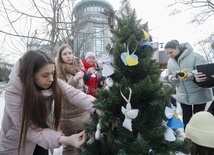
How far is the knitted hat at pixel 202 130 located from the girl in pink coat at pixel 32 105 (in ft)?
2.30

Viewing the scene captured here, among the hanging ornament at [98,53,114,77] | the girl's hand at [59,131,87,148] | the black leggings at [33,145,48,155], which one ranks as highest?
the hanging ornament at [98,53,114,77]

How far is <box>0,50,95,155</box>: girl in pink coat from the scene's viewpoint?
1239 millimetres

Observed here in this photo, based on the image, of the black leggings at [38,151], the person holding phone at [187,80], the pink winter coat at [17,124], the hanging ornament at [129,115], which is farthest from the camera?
the person holding phone at [187,80]

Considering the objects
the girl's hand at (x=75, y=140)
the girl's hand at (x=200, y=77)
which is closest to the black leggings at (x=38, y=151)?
the girl's hand at (x=75, y=140)

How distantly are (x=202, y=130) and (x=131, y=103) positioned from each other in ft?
1.78

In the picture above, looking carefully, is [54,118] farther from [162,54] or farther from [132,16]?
[162,54]

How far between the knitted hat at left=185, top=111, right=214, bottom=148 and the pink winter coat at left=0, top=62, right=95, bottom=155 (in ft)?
2.29

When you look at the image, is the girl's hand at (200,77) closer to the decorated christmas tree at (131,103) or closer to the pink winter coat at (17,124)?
the decorated christmas tree at (131,103)

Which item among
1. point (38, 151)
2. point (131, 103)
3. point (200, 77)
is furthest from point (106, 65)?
point (200, 77)

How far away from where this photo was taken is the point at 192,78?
2.55 metres

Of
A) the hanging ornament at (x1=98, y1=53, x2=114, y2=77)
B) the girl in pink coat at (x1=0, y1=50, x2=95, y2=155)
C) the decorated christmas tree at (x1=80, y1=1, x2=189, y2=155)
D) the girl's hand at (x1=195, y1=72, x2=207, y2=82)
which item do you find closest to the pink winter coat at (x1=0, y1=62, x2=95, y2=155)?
the girl in pink coat at (x1=0, y1=50, x2=95, y2=155)

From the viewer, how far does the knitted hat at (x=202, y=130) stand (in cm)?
119

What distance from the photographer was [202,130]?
1.24 metres

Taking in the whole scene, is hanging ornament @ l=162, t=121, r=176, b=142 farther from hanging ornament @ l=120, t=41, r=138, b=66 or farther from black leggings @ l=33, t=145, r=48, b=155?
black leggings @ l=33, t=145, r=48, b=155
